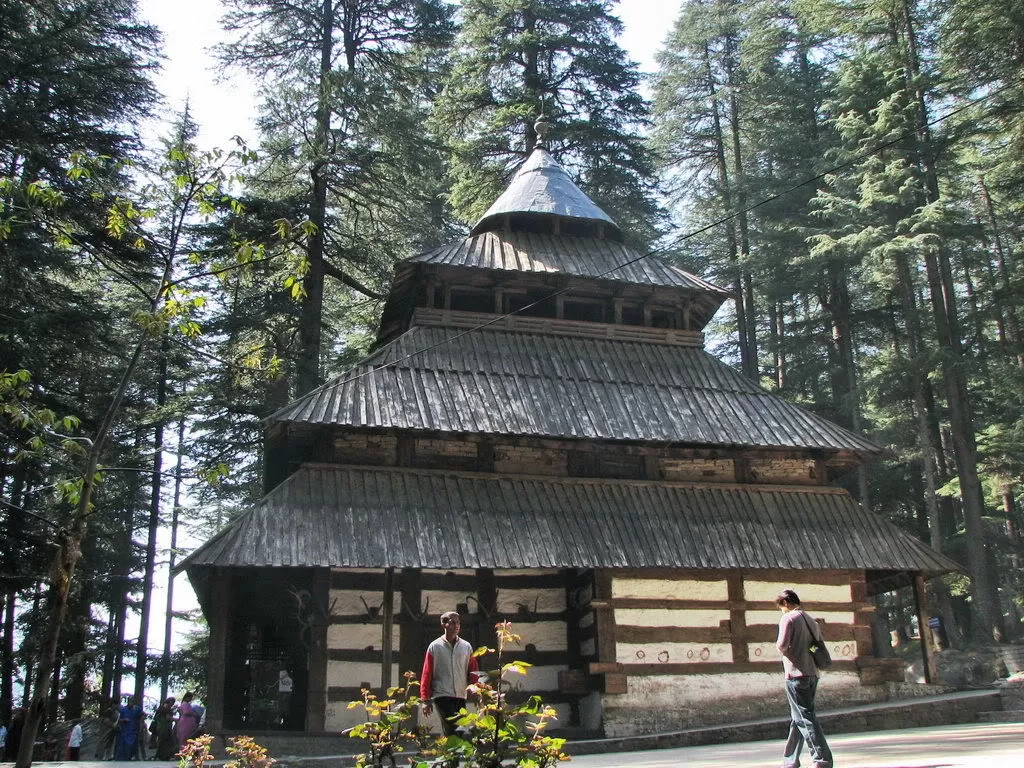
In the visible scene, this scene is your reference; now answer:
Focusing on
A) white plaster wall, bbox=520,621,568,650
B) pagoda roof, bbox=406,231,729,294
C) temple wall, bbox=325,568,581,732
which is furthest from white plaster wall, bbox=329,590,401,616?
pagoda roof, bbox=406,231,729,294

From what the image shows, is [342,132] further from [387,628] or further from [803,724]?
[803,724]

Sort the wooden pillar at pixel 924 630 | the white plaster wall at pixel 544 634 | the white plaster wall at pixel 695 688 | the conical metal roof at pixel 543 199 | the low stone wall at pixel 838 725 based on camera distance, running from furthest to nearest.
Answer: the conical metal roof at pixel 543 199
the wooden pillar at pixel 924 630
the white plaster wall at pixel 544 634
the white plaster wall at pixel 695 688
the low stone wall at pixel 838 725

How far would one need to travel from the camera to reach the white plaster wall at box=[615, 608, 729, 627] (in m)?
16.5

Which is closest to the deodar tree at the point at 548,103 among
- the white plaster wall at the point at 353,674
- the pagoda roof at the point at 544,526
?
the pagoda roof at the point at 544,526

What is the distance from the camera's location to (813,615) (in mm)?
17688

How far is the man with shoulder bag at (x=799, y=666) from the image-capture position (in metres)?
8.55

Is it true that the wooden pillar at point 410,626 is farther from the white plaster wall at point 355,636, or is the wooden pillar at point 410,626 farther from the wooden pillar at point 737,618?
the wooden pillar at point 737,618

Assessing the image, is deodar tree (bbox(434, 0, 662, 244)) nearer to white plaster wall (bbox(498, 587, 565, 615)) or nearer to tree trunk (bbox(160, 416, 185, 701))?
tree trunk (bbox(160, 416, 185, 701))

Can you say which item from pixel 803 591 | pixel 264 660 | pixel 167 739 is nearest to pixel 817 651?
pixel 803 591

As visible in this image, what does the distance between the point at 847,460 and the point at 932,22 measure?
60.7 ft

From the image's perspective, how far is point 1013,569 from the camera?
1304 inches

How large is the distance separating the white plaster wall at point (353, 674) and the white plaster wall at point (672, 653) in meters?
4.05

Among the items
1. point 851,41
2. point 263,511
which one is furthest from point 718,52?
point 263,511

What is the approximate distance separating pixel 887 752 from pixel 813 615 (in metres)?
7.29
